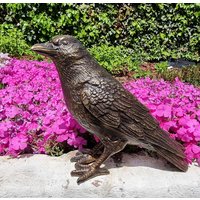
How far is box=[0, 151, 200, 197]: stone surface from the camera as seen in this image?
2.28m

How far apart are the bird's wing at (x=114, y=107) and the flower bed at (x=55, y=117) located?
45cm

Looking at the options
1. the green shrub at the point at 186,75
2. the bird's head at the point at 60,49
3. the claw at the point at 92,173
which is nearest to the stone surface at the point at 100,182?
the claw at the point at 92,173

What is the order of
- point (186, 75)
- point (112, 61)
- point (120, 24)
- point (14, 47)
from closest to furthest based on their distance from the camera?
1. point (186, 75)
2. point (112, 61)
3. point (14, 47)
4. point (120, 24)

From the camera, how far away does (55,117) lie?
110 inches

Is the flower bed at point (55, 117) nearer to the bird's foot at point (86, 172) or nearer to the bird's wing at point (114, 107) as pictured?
the bird's foot at point (86, 172)

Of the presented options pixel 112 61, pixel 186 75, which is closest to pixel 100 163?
pixel 186 75

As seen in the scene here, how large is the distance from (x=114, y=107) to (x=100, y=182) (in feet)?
1.67

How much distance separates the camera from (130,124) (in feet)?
7.34

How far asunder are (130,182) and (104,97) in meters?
0.59

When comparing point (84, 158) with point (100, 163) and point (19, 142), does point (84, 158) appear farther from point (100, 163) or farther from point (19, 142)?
point (19, 142)

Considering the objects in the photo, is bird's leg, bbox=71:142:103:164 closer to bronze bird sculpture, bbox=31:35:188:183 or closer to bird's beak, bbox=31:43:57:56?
bronze bird sculpture, bbox=31:35:188:183

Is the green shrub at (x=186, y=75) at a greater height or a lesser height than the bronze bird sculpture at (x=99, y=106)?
lesser

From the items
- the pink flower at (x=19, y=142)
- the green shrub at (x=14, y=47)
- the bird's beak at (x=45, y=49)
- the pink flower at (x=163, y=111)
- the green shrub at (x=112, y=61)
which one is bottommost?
the green shrub at (x=112, y=61)

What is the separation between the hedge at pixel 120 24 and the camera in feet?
21.9
